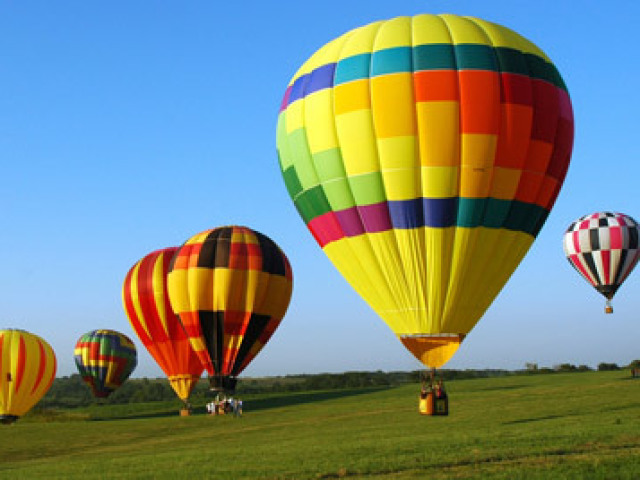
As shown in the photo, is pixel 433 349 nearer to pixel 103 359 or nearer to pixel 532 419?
pixel 532 419

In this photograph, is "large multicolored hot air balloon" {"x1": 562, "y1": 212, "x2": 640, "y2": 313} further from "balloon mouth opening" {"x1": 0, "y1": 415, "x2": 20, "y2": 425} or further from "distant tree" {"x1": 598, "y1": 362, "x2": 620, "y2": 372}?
"balloon mouth opening" {"x1": 0, "y1": 415, "x2": 20, "y2": 425}

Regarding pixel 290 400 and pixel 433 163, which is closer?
pixel 433 163

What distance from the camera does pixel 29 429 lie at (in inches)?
1464

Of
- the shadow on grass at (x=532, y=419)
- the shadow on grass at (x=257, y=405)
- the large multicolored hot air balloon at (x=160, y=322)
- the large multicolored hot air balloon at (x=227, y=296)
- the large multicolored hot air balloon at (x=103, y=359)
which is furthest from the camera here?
the large multicolored hot air balloon at (x=103, y=359)

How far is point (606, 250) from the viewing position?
4253 centimetres

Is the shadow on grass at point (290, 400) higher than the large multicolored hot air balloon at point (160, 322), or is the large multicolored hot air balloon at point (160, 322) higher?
the large multicolored hot air balloon at point (160, 322)

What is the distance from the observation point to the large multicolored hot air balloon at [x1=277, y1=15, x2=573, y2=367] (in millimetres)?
18422

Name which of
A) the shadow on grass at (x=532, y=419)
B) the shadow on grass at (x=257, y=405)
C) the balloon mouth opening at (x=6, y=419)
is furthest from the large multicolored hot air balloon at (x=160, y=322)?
the shadow on grass at (x=532, y=419)

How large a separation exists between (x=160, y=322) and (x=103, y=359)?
50.6ft

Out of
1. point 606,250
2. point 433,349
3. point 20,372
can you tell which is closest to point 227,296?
point 20,372

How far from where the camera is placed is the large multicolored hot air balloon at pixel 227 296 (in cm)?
3494

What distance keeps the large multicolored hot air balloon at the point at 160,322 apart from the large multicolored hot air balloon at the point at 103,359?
12.3 meters

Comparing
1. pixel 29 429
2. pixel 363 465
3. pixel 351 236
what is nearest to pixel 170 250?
pixel 29 429

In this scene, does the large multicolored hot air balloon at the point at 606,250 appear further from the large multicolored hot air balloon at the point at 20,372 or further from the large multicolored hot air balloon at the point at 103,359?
the large multicolored hot air balloon at the point at 103,359
